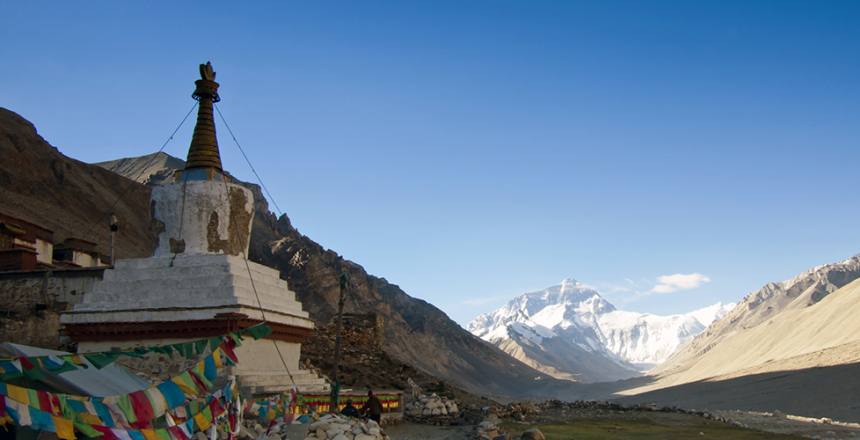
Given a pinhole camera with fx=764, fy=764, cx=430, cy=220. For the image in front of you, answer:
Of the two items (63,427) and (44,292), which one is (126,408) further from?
(44,292)

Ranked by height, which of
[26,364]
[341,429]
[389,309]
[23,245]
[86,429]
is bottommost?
[341,429]

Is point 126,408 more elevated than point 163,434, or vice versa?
point 126,408

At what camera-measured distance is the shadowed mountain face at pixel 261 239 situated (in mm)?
63031

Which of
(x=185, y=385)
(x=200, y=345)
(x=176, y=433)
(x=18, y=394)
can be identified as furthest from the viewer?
(x=200, y=345)

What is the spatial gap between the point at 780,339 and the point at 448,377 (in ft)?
127

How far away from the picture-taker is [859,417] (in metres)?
37.2

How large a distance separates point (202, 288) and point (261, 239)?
227ft

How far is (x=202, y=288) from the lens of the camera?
49.0ft

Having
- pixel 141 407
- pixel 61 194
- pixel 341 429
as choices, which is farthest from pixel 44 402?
pixel 61 194

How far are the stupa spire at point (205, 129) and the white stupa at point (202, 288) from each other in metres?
0.02

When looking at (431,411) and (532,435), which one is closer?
(532,435)

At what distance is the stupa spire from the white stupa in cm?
2

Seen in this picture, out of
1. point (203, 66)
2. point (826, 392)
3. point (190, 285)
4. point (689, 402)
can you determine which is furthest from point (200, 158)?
point (689, 402)

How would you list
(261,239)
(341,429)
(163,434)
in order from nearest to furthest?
(163,434) < (341,429) < (261,239)
